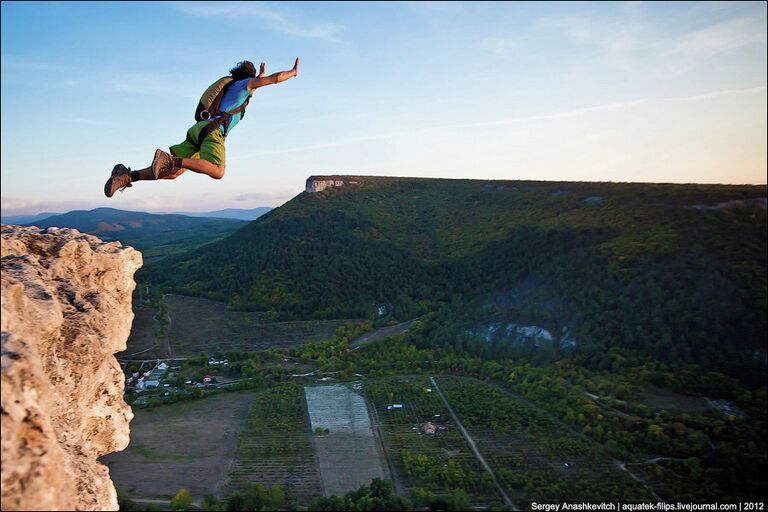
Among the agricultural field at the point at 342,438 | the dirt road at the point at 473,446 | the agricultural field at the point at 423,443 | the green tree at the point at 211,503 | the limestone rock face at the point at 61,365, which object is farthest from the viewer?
the agricultural field at the point at 342,438

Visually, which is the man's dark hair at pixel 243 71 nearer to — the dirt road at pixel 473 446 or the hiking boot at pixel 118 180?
the hiking boot at pixel 118 180

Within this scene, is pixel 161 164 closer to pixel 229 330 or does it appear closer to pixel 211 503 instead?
pixel 211 503

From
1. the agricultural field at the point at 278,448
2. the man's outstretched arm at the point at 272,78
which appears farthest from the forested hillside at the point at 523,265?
the man's outstretched arm at the point at 272,78

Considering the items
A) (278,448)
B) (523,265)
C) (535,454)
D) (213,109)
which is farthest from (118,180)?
(523,265)

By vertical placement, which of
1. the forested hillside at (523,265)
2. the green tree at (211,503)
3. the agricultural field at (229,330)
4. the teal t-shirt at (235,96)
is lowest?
the green tree at (211,503)

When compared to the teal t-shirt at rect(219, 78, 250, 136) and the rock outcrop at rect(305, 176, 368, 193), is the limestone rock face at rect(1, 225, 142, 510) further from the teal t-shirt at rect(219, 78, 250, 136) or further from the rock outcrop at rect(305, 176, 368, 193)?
the rock outcrop at rect(305, 176, 368, 193)
